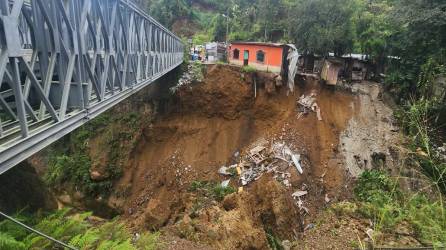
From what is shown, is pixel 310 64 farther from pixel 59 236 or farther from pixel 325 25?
pixel 59 236

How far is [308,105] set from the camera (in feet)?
67.2

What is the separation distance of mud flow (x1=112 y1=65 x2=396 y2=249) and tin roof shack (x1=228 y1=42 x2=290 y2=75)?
1.16m

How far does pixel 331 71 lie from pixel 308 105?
123 inches

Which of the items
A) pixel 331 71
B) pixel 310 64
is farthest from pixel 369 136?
pixel 310 64

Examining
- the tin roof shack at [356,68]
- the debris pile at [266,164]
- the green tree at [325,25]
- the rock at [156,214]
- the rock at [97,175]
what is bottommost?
the rock at [156,214]

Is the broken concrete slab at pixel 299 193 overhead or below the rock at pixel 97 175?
overhead

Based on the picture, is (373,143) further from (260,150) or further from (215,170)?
(215,170)

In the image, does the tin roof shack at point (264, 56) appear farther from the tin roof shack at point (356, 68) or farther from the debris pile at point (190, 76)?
the tin roof shack at point (356, 68)

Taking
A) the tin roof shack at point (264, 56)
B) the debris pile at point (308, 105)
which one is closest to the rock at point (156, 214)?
the debris pile at point (308, 105)

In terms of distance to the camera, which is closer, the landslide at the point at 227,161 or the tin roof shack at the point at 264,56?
the landslide at the point at 227,161

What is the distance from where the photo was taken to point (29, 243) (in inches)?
240

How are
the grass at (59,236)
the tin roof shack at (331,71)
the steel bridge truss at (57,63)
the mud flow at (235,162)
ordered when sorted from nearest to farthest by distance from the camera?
the steel bridge truss at (57,63)
the grass at (59,236)
the mud flow at (235,162)
the tin roof shack at (331,71)

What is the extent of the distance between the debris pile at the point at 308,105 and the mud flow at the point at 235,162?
8.6 inches

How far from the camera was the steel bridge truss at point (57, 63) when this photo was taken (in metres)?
4.71
